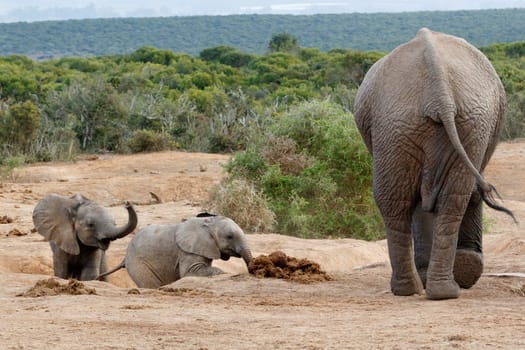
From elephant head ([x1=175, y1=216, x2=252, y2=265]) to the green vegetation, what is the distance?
347 cm

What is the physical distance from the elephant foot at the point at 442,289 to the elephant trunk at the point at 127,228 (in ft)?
11.7

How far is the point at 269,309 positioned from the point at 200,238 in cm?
310

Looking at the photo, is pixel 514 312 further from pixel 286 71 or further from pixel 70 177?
pixel 286 71

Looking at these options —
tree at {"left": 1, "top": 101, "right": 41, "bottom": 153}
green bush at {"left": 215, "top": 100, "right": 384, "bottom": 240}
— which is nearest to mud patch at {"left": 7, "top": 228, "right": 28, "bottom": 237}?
green bush at {"left": 215, "top": 100, "right": 384, "bottom": 240}

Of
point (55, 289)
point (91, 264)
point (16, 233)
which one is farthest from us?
point (16, 233)

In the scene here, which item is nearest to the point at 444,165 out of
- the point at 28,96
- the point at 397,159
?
the point at 397,159

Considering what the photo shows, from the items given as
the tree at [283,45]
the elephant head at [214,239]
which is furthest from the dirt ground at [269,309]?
the tree at [283,45]

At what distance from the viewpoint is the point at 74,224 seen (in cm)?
1024

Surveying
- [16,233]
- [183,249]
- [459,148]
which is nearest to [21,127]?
[16,233]

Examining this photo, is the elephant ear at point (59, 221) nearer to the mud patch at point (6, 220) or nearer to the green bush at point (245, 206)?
the green bush at point (245, 206)

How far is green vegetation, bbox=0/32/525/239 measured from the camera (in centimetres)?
1347

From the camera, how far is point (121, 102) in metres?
25.9

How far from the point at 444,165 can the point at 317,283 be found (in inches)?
74.0

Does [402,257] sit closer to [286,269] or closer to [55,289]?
[286,269]
